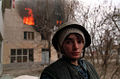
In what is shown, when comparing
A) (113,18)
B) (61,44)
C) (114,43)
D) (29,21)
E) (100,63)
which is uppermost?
(29,21)

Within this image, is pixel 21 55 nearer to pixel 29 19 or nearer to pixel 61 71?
pixel 29 19

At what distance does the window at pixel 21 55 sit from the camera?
14.6 metres

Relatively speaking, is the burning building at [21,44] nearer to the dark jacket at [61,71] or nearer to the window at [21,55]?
the window at [21,55]

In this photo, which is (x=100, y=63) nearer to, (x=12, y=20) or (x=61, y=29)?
(x=61, y=29)

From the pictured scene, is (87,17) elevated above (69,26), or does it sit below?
above

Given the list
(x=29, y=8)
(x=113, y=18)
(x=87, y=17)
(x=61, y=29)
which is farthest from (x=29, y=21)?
(x=61, y=29)

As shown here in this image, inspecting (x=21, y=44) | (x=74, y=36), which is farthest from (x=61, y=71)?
(x=21, y=44)

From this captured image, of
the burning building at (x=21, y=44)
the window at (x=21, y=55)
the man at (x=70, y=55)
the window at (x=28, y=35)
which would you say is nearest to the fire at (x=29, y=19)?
the burning building at (x=21, y=44)

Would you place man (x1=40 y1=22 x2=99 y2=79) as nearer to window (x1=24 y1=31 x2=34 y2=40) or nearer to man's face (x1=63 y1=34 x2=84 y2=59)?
man's face (x1=63 y1=34 x2=84 y2=59)

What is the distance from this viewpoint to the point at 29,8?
51.1 ft

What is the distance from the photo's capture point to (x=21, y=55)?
15.0 metres

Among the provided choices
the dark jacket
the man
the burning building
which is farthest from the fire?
the dark jacket

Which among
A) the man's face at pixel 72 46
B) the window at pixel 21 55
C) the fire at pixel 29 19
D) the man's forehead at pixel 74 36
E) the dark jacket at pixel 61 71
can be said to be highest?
the fire at pixel 29 19

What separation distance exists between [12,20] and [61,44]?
623 inches
